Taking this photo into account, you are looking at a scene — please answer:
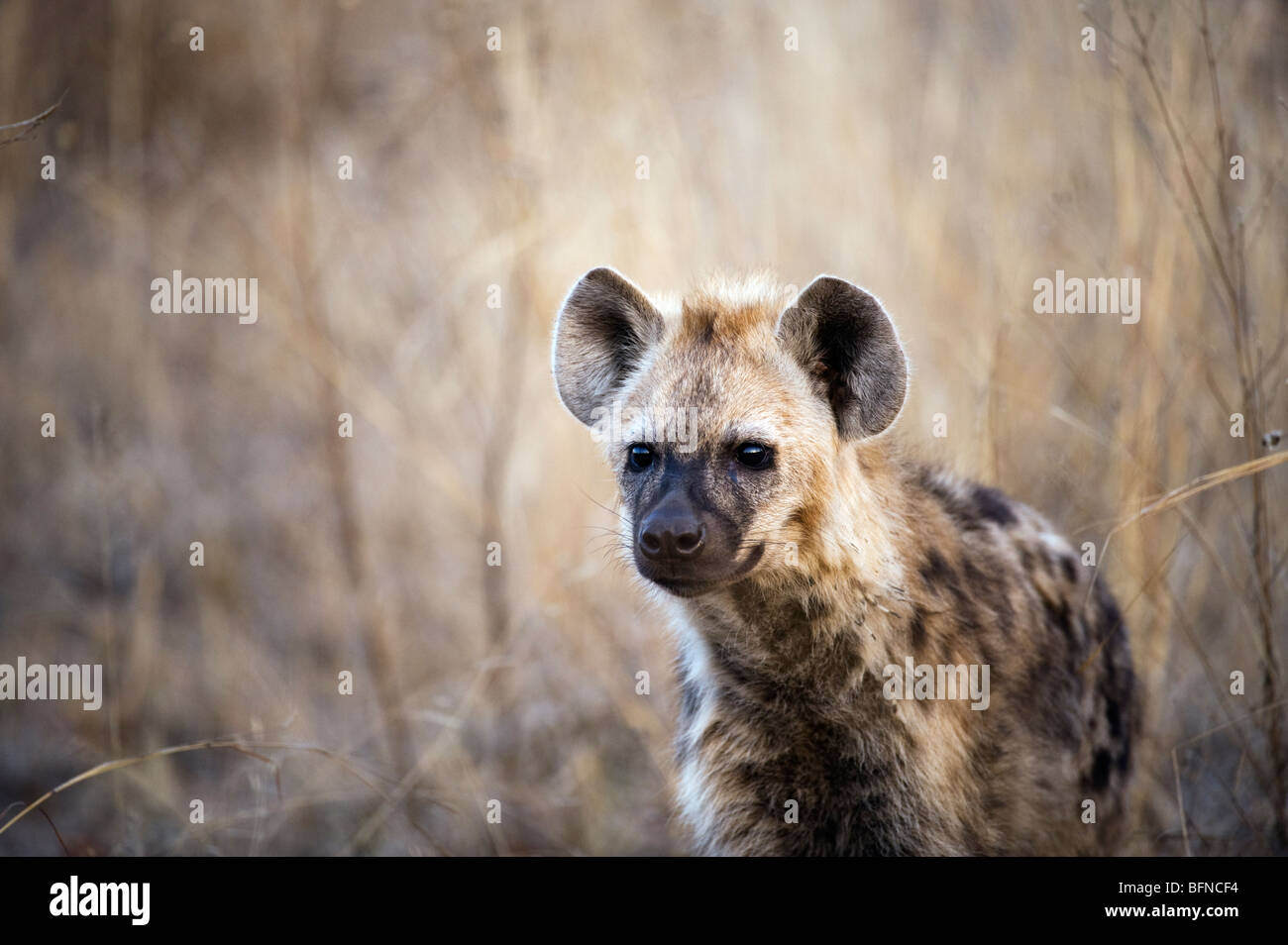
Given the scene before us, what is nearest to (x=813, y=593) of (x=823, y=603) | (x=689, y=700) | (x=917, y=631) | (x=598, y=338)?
(x=823, y=603)

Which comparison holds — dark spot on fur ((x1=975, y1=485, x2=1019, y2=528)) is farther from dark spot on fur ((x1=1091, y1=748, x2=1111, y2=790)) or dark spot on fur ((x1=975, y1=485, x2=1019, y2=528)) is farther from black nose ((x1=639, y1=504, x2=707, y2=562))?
black nose ((x1=639, y1=504, x2=707, y2=562))

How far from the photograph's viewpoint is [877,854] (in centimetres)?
325

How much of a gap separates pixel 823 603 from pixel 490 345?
11.8ft

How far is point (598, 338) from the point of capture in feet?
11.8

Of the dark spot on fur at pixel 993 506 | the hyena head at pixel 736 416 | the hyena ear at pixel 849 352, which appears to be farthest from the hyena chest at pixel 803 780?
the dark spot on fur at pixel 993 506

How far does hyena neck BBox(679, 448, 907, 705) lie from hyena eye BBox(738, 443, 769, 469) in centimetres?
18

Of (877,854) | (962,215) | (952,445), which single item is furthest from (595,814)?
(962,215)

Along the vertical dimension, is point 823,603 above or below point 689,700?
above

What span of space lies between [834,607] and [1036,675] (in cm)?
82

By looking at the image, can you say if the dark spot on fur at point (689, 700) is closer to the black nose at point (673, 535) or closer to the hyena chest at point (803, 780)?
the hyena chest at point (803, 780)

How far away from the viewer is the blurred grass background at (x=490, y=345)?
185 inches

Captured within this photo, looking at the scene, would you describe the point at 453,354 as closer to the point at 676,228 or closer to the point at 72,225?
the point at 676,228

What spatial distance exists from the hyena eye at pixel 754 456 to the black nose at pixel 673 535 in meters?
0.29

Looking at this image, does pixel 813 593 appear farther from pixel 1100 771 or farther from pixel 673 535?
pixel 1100 771
